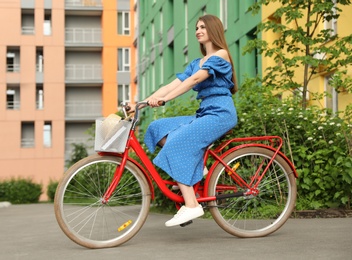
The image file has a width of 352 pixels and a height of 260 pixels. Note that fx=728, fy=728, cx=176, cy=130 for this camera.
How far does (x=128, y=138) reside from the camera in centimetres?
580

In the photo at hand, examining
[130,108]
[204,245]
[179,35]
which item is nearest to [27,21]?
[179,35]

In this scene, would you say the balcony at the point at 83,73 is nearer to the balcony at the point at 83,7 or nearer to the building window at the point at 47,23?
the building window at the point at 47,23

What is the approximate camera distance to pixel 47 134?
50.1 m

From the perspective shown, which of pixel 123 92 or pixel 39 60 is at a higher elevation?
pixel 39 60

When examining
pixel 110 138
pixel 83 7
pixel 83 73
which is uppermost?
pixel 83 7

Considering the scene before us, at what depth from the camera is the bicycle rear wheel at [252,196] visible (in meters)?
5.97

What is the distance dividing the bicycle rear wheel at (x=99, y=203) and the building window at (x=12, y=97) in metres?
45.5

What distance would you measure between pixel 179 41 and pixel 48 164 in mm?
17278

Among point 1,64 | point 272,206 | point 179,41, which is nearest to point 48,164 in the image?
point 1,64

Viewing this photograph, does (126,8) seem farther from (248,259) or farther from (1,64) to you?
(248,259)

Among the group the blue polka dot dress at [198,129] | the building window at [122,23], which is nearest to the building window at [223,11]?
the blue polka dot dress at [198,129]

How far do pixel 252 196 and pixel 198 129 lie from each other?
0.78 metres

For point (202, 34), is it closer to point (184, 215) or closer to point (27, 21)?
point (184, 215)

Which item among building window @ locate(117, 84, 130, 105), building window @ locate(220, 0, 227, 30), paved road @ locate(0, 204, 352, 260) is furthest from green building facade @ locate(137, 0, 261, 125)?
paved road @ locate(0, 204, 352, 260)
